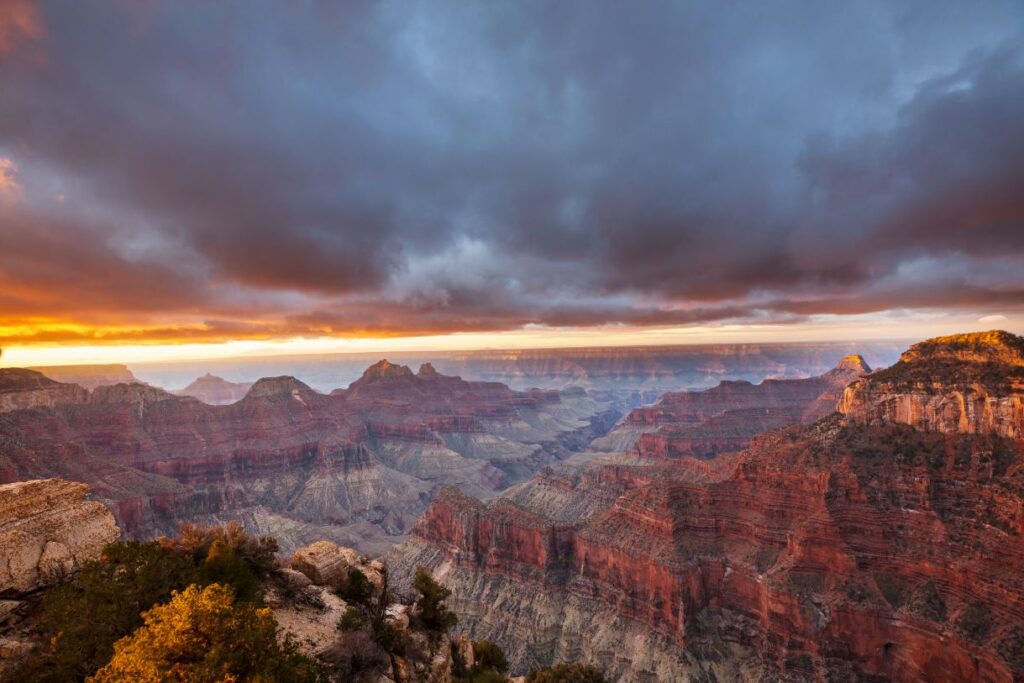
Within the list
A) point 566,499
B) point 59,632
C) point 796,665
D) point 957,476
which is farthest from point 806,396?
point 59,632

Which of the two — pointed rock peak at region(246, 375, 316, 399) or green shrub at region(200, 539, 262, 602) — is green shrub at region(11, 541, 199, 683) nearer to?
green shrub at region(200, 539, 262, 602)

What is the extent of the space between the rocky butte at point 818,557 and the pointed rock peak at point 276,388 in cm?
10583

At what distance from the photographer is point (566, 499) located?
9650cm

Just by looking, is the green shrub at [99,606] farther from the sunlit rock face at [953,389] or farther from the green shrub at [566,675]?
the sunlit rock face at [953,389]

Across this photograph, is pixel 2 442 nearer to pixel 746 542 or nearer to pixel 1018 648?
pixel 746 542

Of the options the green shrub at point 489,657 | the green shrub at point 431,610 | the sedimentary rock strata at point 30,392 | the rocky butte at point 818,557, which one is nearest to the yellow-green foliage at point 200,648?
the green shrub at point 431,610

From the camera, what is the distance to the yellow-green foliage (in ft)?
42.2

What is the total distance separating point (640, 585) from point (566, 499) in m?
41.3

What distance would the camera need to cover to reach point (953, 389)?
52375mm

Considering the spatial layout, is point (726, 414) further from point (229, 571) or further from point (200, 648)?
point (200, 648)

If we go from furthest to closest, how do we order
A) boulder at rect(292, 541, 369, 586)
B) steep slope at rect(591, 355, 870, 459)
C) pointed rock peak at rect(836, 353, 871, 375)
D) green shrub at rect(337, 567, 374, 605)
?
pointed rock peak at rect(836, 353, 871, 375) → steep slope at rect(591, 355, 870, 459) → boulder at rect(292, 541, 369, 586) → green shrub at rect(337, 567, 374, 605)

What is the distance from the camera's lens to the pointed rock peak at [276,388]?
14962 centimetres

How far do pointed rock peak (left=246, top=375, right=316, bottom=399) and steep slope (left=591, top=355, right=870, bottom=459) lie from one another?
10579 cm

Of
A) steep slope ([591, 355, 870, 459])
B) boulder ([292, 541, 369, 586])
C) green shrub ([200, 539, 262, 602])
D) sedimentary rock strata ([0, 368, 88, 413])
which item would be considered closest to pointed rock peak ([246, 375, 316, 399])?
sedimentary rock strata ([0, 368, 88, 413])
